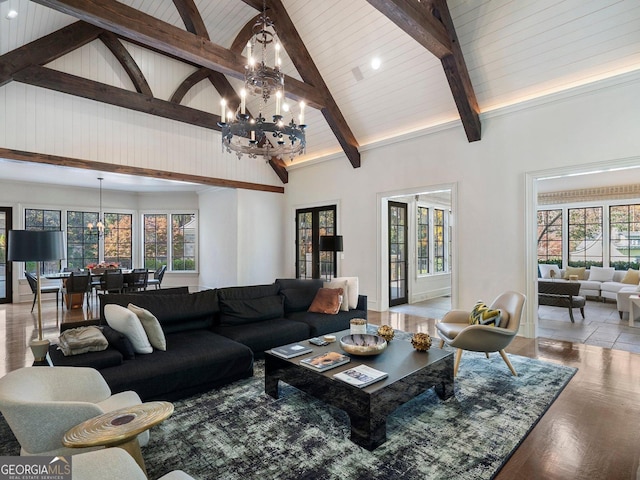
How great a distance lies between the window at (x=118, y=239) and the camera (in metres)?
9.48

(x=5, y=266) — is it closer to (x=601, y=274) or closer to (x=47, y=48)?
(x=47, y=48)

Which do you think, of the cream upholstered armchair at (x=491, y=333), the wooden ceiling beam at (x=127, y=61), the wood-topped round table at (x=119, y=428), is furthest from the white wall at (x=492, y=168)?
the wood-topped round table at (x=119, y=428)

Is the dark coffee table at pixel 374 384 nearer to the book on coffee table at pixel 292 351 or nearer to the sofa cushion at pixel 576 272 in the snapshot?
the book on coffee table at pixel 292 351

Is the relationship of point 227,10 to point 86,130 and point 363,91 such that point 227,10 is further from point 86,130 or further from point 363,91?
point 86,130

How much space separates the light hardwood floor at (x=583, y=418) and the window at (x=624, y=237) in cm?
540

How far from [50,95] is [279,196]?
492cm

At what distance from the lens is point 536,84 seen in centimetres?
459

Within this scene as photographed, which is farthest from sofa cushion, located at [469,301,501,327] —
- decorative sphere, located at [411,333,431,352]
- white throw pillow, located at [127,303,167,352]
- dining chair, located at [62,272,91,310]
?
dining chair, located at [62,272,91,310]

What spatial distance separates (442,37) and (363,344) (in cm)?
386

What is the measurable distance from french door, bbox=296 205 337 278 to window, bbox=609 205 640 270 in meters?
7.00

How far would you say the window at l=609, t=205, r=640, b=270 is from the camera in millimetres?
7879

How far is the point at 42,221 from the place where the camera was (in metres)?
8.39

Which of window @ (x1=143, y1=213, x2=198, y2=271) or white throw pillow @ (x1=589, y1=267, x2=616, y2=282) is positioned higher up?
window @ (x1=143, y1=213, x2=198, y2=271)

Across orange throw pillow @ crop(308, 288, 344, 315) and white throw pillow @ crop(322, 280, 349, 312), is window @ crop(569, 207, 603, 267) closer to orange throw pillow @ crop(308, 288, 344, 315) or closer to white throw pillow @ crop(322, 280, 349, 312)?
white throw pillow @ crop(322, 280, 349, 312)
